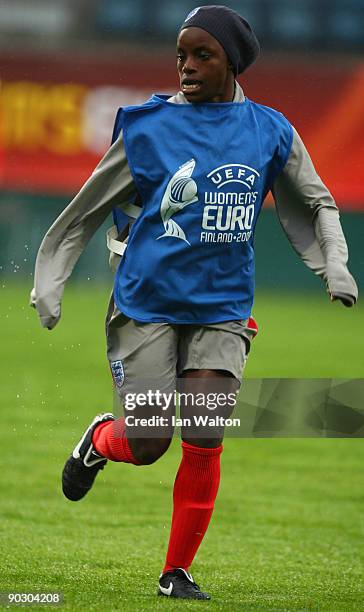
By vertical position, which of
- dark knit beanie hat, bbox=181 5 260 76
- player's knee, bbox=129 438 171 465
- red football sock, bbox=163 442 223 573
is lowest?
red football sock, bbox=163 442 223 573

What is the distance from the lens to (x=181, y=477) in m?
3.89

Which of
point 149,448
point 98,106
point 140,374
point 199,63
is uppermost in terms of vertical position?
point 199,63

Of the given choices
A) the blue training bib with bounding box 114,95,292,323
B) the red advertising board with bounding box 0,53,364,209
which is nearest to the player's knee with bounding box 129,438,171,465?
the blue training bib with bounding box 114,95,292,323

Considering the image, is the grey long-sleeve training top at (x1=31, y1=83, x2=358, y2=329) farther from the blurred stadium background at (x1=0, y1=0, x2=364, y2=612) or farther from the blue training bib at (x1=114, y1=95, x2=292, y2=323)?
the blurred stadium background at (x1=0, y1=0, x2=364, y2=612)

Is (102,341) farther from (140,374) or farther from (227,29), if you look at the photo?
(227,29)

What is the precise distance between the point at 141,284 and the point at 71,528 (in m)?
1.77

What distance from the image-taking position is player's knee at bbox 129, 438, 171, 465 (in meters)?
3.83

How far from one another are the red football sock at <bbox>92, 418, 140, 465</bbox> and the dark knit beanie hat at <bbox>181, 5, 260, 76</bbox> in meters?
1.12

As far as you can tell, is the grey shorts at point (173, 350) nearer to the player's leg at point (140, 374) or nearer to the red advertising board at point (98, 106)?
the player's leg at point (140, 374)

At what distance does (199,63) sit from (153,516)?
2.52 meters

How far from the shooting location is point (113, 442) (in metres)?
4.05

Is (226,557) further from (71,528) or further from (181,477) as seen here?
(181,477)

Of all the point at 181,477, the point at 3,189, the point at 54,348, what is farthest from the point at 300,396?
the point at 3,189

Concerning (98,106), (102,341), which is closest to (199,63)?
(102,341)
